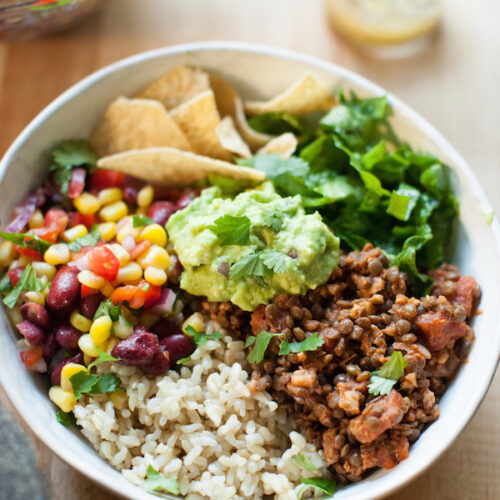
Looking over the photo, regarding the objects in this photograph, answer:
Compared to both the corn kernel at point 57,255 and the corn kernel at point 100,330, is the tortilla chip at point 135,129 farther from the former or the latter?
the corn kernel at point 100,330

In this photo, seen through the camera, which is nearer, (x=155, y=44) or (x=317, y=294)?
(x=317, y=294)

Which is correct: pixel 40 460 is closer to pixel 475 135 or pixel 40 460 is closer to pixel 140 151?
pixel 140 151

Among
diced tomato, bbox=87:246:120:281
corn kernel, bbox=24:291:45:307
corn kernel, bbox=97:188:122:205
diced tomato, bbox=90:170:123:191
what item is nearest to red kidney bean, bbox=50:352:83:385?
corn kernel, bbox=24:291:45:307

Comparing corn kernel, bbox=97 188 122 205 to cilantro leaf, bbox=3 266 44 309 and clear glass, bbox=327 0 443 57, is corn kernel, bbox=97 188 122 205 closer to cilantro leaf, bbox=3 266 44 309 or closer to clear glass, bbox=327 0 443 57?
cilantro leaf, bbox=3 266 44 309

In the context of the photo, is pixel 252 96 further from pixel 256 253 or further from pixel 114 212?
pixel 256 253

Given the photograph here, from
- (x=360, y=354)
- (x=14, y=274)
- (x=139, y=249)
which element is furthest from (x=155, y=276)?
(x=360, y=354)

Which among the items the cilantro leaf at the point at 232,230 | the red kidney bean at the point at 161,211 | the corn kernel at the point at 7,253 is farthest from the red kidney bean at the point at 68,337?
the cilantro leaf at the point at 232,230

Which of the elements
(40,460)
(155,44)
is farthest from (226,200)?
(155,44)
